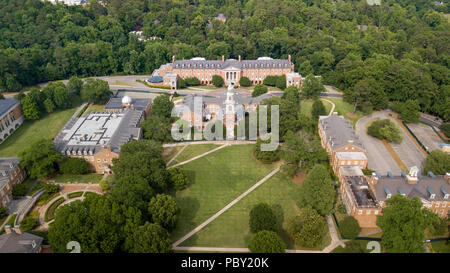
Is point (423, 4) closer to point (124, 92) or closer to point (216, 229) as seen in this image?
point (124, 92)

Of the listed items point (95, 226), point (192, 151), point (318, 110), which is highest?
point (318, 110)

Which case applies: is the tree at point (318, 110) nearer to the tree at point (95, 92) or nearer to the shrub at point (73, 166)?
the shrub at point (73, 166)

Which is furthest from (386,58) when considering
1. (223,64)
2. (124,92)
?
(124,92)

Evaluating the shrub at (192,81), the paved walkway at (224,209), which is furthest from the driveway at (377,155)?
the shrub at (192,81)

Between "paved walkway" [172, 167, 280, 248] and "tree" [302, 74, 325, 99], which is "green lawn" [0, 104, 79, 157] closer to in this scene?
"paved walkway" [172, 167, 280, 248]

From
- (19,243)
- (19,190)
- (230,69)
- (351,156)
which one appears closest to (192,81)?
(230,69)

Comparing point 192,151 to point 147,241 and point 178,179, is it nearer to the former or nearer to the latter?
point 178,179

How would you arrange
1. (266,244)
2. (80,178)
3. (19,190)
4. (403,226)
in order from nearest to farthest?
(266,244), (403,226), (19,190), (80,178)
